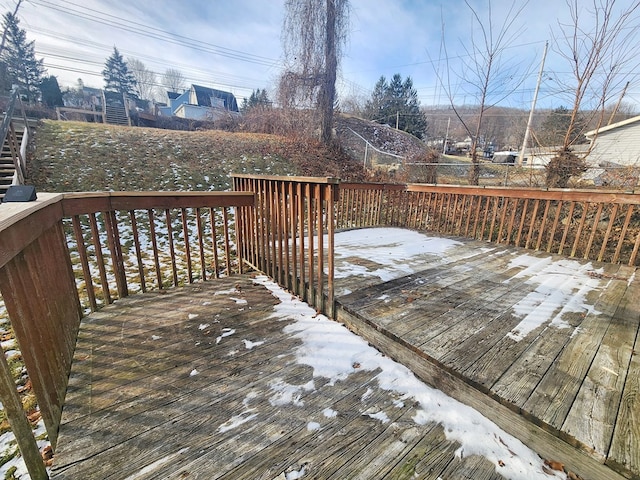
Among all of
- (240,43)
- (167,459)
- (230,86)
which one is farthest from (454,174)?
(230,86)

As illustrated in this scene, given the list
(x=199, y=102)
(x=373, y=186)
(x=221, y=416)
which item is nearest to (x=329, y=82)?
(x=373, y=186)

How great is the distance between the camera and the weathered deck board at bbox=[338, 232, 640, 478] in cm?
109

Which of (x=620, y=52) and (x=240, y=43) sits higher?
(x=240, y=43)

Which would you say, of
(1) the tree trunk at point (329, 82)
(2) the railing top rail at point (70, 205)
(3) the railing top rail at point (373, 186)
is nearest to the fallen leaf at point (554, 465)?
(2) the railing top rail at point (70, 205)

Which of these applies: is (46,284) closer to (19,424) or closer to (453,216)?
(19,424)

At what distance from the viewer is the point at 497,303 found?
6.84ft

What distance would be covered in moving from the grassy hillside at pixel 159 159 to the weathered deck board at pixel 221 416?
21.3ft

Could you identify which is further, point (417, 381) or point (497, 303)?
point (497, 303)

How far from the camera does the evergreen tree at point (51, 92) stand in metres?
21.8

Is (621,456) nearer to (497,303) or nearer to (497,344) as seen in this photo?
(497,344)

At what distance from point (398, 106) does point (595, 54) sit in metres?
21.1

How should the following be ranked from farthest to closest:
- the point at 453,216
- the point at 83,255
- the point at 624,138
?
the point at 624,138 → the point at 453,216 → the point at 83,255

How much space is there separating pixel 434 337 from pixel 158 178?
803cm

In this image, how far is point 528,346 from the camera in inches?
61.7
